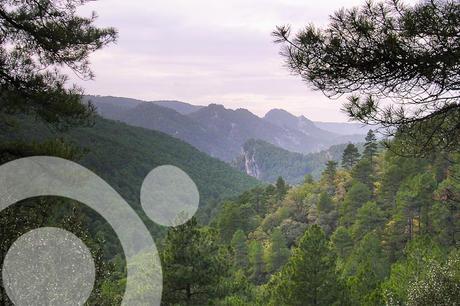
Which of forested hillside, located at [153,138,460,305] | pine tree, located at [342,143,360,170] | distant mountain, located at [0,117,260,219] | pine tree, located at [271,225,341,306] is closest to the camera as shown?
forested hillside, located at [153,138,460,305]

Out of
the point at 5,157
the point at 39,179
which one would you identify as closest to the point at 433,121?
the point at 39,179

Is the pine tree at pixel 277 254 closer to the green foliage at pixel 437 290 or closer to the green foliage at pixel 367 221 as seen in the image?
the green foliage at pixel 367 221

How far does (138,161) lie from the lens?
160m

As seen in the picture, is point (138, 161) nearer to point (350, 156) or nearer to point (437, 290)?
point (350, 156)

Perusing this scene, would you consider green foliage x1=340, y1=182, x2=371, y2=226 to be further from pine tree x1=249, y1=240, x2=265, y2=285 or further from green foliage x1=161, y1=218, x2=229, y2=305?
green foliage x1=161, y1=218, x2=229, y2=305

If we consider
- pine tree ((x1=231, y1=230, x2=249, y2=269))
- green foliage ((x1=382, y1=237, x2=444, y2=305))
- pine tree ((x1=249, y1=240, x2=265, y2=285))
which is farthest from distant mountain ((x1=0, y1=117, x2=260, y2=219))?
green foliage ((x1=382, y1=237, x2=444, y2=305))

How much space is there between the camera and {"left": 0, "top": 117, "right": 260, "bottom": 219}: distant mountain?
135375 mm

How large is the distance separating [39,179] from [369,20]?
724 centimetres

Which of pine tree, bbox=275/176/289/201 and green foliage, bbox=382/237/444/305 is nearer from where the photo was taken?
green foliage, bbox=382/237/444/305

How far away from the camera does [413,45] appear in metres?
6.86

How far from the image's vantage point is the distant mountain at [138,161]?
444ft

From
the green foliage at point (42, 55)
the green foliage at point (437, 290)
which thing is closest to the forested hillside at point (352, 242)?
the green foliage at point (437, 290)

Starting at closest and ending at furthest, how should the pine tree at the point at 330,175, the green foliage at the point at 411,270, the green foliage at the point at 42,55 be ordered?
the green foliage at the point at 42,55
the green foliage at the point at 411,270
the pine tree at the point at 330,175

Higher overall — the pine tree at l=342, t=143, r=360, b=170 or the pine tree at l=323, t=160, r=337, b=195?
the pine tree at l=342, t=143, r=360, b=170
